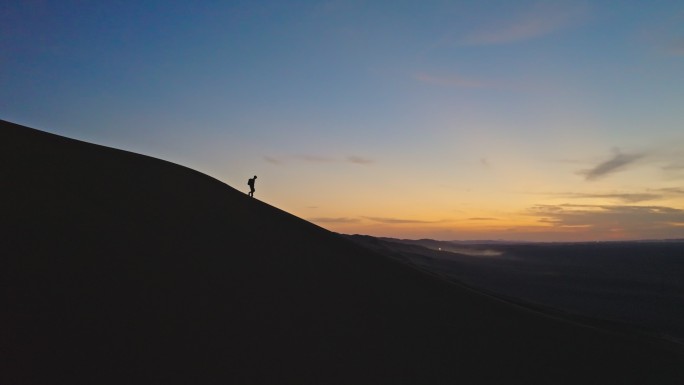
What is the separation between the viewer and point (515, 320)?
8.76m

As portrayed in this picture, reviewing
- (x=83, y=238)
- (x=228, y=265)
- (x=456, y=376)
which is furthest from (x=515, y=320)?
(x=83, y=238)

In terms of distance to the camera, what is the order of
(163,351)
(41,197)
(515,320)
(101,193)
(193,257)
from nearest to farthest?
(163,351) → (41,197) → (193,257) → (101,193) → (515,320)

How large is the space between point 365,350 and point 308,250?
4.31 metres

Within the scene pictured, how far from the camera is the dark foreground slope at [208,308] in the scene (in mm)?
4469

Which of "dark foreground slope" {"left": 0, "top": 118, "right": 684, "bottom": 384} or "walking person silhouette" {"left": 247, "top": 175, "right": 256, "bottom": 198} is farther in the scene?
"walking person silhouette" {"left": 247, "top": 175, "right": 256, "bottom": 198}

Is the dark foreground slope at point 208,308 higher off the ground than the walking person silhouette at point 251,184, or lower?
lower

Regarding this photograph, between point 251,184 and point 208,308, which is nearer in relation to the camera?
point 208,308

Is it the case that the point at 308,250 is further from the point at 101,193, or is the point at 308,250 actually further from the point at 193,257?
the point at 101,193

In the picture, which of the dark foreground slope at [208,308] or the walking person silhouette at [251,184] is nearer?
the dark foreground slope at [208,308]

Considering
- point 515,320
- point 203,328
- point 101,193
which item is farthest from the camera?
point 515,320

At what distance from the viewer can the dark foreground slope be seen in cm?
447

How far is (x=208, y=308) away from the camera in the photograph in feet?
18.8

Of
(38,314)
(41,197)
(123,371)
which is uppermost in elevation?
(41,197)

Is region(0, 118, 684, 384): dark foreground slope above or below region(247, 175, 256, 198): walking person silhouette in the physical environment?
below
